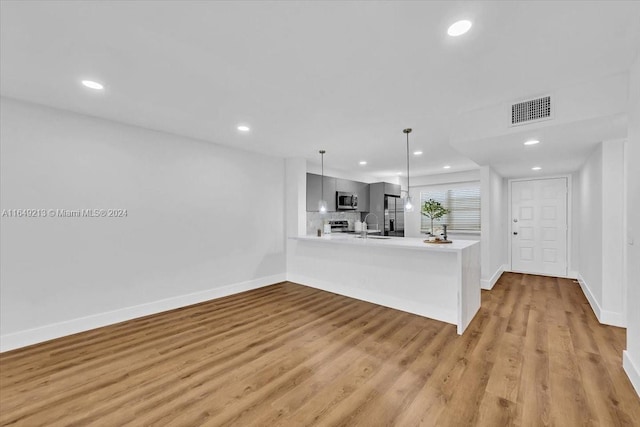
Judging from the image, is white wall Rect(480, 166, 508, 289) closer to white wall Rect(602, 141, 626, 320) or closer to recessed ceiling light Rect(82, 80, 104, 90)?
white wall Rect(602, 141, 626, 320)

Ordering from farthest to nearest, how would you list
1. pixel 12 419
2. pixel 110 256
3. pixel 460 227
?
1. pixel 460 227
2. pixel 110 256
3. pixel 12 419

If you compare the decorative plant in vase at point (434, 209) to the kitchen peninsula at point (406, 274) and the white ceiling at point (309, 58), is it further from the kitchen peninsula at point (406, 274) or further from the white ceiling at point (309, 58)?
the white ceiling at point (309, 58)

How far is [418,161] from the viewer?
576cm

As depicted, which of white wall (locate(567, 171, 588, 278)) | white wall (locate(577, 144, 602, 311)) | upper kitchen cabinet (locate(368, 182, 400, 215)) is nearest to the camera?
white wall (locate(577, 144, 602, 311))

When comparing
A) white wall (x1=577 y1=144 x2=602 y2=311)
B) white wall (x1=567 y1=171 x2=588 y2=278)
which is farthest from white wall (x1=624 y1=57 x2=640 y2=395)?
white wall (x1=567 y1=171 x2=588 y2=278)

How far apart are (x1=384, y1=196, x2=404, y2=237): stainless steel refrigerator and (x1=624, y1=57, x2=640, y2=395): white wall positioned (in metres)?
5.17

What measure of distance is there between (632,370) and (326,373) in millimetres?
2460

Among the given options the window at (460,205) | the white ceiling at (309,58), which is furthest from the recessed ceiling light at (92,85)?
the window at (460,205)

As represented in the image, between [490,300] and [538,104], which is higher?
→ [538,104]

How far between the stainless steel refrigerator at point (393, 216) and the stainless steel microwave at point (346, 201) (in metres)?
1.01

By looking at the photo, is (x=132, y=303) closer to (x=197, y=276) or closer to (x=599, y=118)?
(x=197, y=276)

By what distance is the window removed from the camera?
22.5 ft

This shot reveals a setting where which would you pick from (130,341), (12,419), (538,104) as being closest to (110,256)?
(130,341)

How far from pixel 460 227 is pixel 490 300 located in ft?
10.5
